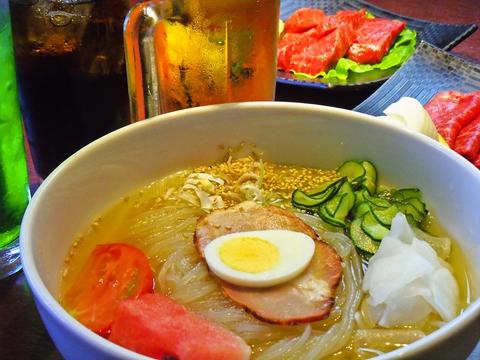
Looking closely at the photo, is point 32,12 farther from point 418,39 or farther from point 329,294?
point 418,39

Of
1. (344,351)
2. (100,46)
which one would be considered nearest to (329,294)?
(344,351)

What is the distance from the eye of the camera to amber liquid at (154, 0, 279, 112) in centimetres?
120

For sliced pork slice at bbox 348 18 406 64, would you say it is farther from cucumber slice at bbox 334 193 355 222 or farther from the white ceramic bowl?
cucumber slice at bbox 334 193 355 222

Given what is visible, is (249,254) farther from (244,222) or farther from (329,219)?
(329,219)

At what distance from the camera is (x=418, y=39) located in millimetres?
2508

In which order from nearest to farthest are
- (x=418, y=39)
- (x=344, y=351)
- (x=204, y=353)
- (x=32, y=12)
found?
(x=204, y=353)
(x=344, y=351)
(x=32, y=12)
(x=418, y=39)

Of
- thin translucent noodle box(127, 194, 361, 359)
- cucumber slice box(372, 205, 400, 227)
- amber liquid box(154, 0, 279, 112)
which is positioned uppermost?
amber liquid box(154, 0, 279, 112)

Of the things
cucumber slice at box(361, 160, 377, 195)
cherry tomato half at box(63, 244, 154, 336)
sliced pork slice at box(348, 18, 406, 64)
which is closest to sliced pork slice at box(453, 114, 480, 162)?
sliced pork slice at box(348, 18, 406, 64)

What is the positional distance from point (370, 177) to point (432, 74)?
108 cm

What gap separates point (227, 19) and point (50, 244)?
1.92ft

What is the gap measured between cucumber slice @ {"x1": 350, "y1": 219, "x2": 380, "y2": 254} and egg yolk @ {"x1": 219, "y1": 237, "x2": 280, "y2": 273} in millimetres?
166

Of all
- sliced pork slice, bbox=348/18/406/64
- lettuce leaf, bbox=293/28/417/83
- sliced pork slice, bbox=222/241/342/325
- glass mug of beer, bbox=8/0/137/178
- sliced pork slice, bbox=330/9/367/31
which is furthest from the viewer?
sliced pork slice, bbox=330/9/367/31

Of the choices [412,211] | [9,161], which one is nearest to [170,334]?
[412,211]

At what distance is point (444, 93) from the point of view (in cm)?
198
